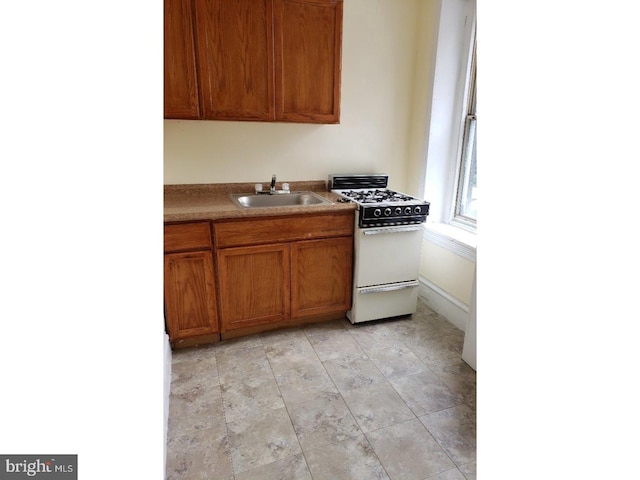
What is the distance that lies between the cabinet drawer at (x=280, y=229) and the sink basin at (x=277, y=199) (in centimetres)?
22

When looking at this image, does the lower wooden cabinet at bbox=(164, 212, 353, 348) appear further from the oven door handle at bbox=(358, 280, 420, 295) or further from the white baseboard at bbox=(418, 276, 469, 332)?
the white baseboard at bbox=(418, 276, 469, 332)

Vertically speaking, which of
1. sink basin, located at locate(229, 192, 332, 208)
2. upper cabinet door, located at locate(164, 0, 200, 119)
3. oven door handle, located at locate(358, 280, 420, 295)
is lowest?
oven door handle, located at locate(358, 280, 420, 295)

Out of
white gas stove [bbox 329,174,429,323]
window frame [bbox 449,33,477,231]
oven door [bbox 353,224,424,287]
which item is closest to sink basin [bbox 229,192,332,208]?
white gas stove [bbox 329,174,429,323]

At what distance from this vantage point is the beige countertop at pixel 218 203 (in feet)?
6.97

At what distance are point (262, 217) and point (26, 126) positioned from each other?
1.93 metres

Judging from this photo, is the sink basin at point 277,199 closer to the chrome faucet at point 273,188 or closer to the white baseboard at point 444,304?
the chrome faucet at point 273,188

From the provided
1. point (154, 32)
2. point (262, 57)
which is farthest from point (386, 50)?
point (154, 32)

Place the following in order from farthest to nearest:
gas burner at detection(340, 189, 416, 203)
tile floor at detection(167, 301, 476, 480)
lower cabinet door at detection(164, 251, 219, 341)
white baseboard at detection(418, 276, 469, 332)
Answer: white baseboard at detection(418, 276, 469, 332) → gas burner at detection(340, 189, 416, 203) → lower cabinet door at detection(164, 251, 219, 341) → tile floor at detection(167, 301, 476, 480)

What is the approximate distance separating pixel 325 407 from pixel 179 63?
2.09 meters

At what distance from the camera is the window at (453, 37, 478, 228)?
9.21ft

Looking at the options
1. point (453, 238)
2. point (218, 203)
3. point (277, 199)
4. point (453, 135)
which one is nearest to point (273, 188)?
point (277, 199)

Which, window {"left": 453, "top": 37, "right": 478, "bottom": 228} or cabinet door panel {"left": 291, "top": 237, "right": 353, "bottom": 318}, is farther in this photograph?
window {"left": 453, "top": 37, "right": 478, "bottom": 228}

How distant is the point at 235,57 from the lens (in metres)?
2.22

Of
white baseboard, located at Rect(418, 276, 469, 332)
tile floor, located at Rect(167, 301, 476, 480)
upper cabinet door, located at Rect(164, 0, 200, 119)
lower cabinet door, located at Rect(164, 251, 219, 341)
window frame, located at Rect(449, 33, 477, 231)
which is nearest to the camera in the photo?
tile floor, located at Rect(167, 301, 476, 480)
